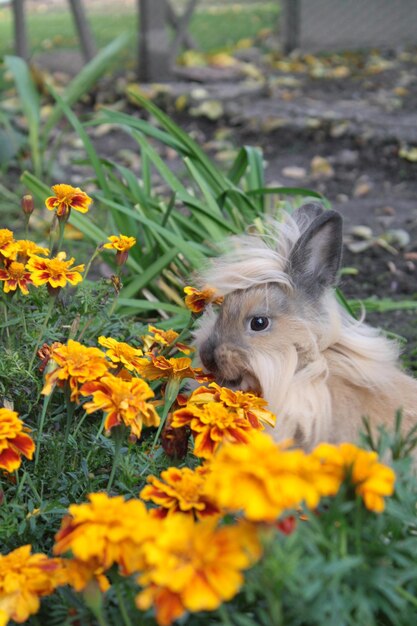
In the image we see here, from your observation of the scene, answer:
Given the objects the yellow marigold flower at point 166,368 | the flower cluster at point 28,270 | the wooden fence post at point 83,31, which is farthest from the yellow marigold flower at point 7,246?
the wooden fence post at point 83,31

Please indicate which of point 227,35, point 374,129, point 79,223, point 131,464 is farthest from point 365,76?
point 131,464

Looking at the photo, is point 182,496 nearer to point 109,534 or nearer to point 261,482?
point 109,534

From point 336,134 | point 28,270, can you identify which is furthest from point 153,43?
point 28,270

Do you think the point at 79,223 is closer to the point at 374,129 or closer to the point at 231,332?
the point at 231,332

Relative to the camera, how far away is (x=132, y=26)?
35.9 feet

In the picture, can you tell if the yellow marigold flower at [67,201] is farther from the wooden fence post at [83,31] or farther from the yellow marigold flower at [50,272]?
the wooden fence post at [83,31]

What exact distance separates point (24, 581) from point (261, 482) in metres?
0.58

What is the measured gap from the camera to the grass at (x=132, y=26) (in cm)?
1016

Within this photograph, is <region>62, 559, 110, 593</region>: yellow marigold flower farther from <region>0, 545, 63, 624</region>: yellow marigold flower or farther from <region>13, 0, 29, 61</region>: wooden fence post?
<region>13, 0, 29, 61</region>: wooden fence post

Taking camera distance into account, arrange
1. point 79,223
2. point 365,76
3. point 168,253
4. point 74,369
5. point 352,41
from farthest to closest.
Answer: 1. point 352,41
2. point 365,76
3. point 79,223
4. point 168,253
5. point 74,369

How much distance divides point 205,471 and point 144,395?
22 cm

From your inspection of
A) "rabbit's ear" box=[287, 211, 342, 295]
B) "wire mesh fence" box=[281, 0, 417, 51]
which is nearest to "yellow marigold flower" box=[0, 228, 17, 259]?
"rabbit's ear" box=[287, 211, 342, 295]

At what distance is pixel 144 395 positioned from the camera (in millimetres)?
1797

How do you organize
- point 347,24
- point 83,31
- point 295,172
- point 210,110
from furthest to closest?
point 347,24 → point 83,31 → point 210,110 → point 295,172
